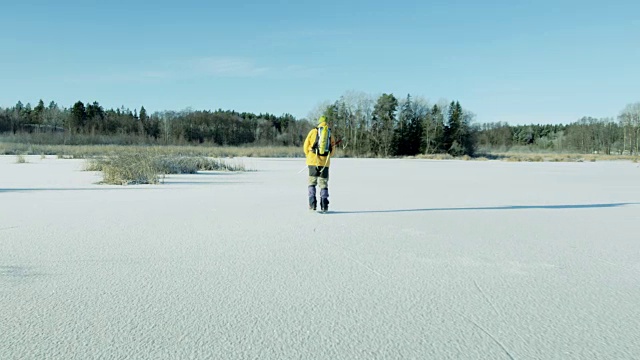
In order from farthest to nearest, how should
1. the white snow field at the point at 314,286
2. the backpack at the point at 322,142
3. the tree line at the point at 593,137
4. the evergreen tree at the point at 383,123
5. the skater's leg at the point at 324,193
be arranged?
the tree line at the point at 593,137 → the evergreen tree at the point at 383,123 → the backpack at the point at 322,142 → the skater's leg at the point at 324,193 → the white snow field at the point at 314,286

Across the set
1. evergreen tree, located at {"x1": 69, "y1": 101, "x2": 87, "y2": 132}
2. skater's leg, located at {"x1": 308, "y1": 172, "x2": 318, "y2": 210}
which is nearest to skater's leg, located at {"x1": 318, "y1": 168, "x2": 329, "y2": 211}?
skater's leg, located at {"x1": 308, "y1": 172, "x2": 318, "y2": 210}

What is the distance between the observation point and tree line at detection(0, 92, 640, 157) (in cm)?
6078

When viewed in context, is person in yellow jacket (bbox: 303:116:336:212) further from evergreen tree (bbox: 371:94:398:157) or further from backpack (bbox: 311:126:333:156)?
evergreen tree (bbox: 371:94:398:157)

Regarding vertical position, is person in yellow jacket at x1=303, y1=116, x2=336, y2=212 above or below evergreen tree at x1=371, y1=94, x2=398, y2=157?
below

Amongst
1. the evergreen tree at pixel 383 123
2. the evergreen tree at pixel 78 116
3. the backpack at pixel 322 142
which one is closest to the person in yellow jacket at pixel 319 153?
the backpack at pixel 322 142

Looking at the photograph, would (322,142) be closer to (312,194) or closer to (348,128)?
(312,194)

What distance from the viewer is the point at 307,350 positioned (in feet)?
7.86

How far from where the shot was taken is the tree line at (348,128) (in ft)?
199

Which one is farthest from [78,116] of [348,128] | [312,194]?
[312,194]

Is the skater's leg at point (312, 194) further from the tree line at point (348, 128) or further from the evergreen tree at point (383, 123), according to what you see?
the evergreen tree at point (383, 123)

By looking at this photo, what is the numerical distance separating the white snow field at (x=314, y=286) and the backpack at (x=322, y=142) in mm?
1089

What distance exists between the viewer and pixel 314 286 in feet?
11.3

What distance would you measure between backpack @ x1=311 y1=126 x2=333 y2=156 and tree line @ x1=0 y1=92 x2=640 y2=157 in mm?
35506

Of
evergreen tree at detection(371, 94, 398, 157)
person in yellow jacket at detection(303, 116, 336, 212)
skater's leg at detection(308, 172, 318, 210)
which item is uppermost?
evergreen tree at detection(371, 94, 398, 157)
